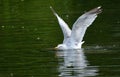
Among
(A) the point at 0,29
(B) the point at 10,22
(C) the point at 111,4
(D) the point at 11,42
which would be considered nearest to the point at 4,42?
(D) the point at 11,42

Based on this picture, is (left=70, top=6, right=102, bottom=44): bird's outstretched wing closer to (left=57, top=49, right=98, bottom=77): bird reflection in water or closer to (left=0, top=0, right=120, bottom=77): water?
(left=0, top=0, right=120, bottom=77): water

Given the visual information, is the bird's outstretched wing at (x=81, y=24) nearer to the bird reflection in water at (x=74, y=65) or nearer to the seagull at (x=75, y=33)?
the seagull at (x=75, y=33)

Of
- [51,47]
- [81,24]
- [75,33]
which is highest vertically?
[81,24]

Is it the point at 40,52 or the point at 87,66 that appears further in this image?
the point at 40,52

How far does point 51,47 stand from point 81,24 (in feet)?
4.40

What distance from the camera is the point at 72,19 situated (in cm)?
3556

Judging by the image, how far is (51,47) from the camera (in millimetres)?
26344

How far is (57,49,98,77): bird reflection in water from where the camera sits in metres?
20.8

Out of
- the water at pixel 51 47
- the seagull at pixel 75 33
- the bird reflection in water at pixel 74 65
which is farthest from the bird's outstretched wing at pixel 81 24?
the bird reflection in water at pixel 74 65

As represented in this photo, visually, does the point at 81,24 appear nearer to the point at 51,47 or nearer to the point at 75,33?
the point at 75,33

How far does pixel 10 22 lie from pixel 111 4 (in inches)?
362

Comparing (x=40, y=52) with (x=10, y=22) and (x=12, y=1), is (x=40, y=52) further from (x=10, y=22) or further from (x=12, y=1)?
(x=12, y=1)

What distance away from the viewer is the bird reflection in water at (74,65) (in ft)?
68.1

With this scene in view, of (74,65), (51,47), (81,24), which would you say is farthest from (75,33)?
(74,65)
